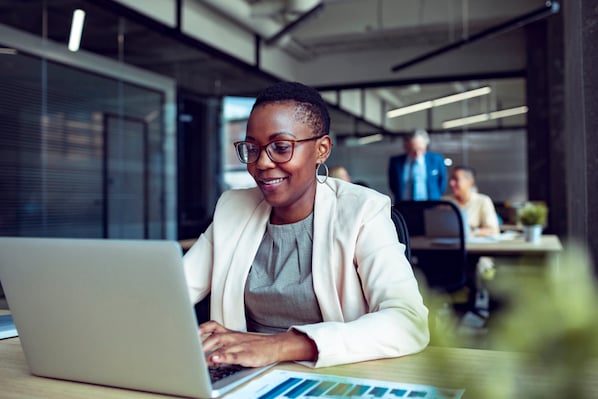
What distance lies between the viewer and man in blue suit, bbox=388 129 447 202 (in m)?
5.69

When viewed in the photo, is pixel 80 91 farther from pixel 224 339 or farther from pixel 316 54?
pixel 316 54

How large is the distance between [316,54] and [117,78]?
15.3ft

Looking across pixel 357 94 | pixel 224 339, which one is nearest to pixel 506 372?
pixel 224 339

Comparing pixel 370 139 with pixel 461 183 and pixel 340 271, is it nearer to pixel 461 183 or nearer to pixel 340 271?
pixel 461 183

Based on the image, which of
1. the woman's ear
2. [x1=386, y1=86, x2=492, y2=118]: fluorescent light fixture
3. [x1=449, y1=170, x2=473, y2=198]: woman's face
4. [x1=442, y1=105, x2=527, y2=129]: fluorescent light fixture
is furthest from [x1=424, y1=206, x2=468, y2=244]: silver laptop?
[x1=386, y1=86, x2=492, y2=118]: fluorescent light fixture

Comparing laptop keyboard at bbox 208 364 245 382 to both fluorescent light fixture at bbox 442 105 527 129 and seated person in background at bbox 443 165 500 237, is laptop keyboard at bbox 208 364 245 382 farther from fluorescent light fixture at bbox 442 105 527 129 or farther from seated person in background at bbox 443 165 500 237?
fluorescent light fixture at bbox 442 105 527 129

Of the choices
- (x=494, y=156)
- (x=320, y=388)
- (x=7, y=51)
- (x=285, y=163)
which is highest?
(x=7, y=51)

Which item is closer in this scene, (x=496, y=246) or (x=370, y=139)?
(x=496, y=246)

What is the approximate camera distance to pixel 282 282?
1.47m

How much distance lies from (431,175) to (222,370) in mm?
5070

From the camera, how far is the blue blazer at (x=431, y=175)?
584cm

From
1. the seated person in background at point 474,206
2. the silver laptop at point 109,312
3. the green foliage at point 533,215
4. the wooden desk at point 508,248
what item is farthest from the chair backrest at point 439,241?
the silver laptop at point 109,312

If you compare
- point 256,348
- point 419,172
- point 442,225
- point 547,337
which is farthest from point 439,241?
point 547,337

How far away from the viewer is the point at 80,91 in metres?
4.98
